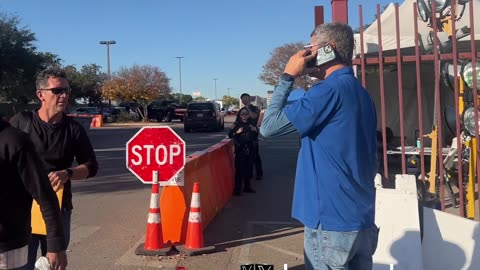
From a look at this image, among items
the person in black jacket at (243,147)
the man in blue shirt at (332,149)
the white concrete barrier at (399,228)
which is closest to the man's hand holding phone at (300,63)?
the man in blue shirt at (332,149)

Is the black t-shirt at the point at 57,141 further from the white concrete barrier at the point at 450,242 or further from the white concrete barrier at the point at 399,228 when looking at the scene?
the white concrete barrier at the point at 450,242

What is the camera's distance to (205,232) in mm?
6570

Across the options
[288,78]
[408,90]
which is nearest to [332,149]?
[288,78]

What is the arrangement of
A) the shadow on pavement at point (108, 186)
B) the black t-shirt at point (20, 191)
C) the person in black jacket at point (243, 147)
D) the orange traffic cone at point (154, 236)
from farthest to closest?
the shadow on pavement at point (108, 186) < the person in black jacket at point (243, 147) < the orange traffic cone at point (154, 236) < the black t-shirt at point (20, 191)

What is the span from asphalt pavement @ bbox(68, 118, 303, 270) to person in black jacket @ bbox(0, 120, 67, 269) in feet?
9.46

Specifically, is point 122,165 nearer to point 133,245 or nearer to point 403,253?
point 133,245

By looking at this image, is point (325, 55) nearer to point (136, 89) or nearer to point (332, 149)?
point (332, 149)

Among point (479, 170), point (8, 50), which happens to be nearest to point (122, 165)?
point (479, 170)

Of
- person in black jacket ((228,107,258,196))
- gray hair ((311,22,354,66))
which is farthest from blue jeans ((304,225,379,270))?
person in black jacket ((228,107,258,196))

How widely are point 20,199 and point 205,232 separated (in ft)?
14.0

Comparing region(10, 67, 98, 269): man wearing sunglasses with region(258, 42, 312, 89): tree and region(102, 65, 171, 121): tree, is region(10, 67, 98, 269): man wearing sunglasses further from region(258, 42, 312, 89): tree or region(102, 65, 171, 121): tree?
region(258, 42, 312, 89): tree

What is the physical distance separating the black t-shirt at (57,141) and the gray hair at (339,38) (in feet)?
6.13

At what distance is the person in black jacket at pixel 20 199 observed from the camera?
7.72 feet

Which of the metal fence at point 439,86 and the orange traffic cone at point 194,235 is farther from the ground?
the metal fence at point 439,86
